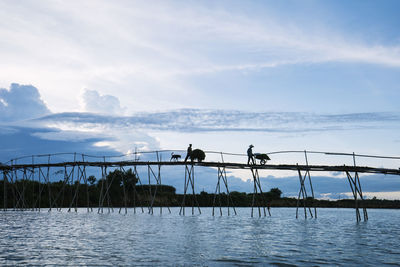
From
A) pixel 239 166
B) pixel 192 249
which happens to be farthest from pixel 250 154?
pixel 192 249

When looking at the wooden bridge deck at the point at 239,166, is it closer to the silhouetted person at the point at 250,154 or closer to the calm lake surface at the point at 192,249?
the silhouetted person at the point at 250,154

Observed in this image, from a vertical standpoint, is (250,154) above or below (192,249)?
above

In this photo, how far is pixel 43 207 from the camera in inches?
2382

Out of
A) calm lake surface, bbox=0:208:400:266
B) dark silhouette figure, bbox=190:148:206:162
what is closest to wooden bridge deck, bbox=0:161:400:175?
dark silhouette figure, bbox=190:148:206:162

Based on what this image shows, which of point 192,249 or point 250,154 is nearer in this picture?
point 192,249

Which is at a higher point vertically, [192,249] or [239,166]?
[239,166]

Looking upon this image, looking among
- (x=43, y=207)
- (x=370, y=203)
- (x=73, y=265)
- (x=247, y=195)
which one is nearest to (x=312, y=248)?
(x=73, y=265)

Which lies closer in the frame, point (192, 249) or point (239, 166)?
point (192, 249)

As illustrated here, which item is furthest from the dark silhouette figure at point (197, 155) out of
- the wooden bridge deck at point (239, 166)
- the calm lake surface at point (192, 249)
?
the calm lake surface at point (192, 249)

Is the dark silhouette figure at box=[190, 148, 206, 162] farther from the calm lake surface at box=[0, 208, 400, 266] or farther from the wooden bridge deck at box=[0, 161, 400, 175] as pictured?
the calm lake surface at box=[0, 208, 400, 266]

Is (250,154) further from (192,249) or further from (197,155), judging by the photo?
(192,249)

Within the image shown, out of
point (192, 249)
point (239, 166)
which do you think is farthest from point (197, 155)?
point (192, 249)

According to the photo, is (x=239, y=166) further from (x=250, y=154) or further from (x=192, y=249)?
(x=192, y=249)

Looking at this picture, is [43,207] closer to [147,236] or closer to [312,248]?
[147,236]
